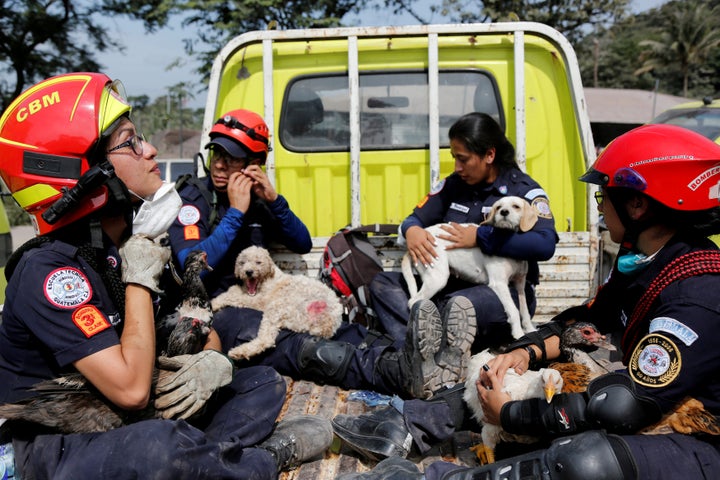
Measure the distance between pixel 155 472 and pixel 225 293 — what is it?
83.0 inches

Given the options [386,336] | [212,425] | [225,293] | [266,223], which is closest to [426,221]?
[386,336]

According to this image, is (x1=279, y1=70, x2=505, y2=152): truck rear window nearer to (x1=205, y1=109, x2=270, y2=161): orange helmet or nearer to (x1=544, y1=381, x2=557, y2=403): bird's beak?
(x1=205, y1=109, x2=270, y2=161): orange helmet

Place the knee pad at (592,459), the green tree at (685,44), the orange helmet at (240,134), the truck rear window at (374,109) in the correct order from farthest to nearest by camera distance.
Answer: the green tree at (685,44) → the truck rear window at (374,109) → the orange helmet at (240,134) → the knee pad at (592,459)

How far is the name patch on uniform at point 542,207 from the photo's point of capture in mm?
3773

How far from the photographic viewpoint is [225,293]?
415 centimetres

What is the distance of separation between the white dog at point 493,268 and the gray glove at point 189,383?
174cm

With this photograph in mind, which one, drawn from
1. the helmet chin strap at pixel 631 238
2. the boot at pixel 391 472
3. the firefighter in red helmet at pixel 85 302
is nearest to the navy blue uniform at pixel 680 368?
the helmet chin strap at pixel 631 238

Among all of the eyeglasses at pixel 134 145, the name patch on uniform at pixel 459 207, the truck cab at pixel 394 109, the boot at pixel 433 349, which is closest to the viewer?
the eyeglasses at pixel 134 145

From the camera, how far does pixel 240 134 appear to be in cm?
394

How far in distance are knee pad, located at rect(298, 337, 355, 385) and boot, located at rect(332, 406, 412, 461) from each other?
57 cm

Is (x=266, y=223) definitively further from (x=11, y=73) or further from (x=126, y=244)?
(x=11, y=73)


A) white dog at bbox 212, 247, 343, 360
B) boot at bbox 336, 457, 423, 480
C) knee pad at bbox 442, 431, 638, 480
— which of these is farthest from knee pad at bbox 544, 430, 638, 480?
white dog at bbox 212, 247, 343, 360

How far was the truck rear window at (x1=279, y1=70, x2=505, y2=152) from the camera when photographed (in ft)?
14.7

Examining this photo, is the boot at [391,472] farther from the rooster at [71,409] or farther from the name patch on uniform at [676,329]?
the name patch on uniform at [676,329]
